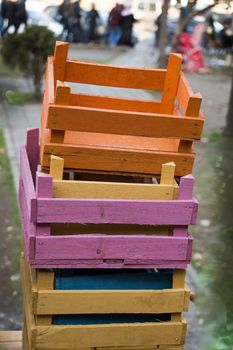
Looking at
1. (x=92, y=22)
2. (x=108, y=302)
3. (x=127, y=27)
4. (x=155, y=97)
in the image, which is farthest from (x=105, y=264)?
(x=92, y=22)

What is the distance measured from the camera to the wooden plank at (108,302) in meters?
2.74

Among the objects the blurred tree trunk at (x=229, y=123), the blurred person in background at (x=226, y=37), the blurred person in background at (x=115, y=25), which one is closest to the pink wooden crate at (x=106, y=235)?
the blurred tree trunk at (x=229, y=123)

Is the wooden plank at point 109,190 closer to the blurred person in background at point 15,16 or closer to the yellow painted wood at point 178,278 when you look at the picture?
the yellow painted wood at point 178,278

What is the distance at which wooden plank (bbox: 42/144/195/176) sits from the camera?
9.12 ft

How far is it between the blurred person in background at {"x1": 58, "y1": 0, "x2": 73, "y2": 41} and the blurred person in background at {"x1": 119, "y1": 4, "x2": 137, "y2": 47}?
2017 mm

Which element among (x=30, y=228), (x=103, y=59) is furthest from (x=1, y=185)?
(x=103, y=59)

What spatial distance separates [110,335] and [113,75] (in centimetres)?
136

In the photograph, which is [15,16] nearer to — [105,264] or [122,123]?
[122,123]

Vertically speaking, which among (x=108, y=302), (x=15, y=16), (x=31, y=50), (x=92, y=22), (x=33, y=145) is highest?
(x=33, y=145)

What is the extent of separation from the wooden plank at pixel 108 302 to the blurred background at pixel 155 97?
2163 mm

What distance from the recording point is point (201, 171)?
30.8 ft

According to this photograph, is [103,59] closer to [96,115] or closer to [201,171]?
[201,171]

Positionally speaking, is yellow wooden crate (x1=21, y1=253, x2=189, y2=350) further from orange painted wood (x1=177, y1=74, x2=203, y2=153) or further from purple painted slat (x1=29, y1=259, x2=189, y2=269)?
orange painted wood (x1=177, y1=74, x2=203, y2=153)

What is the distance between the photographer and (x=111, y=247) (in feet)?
8.86
